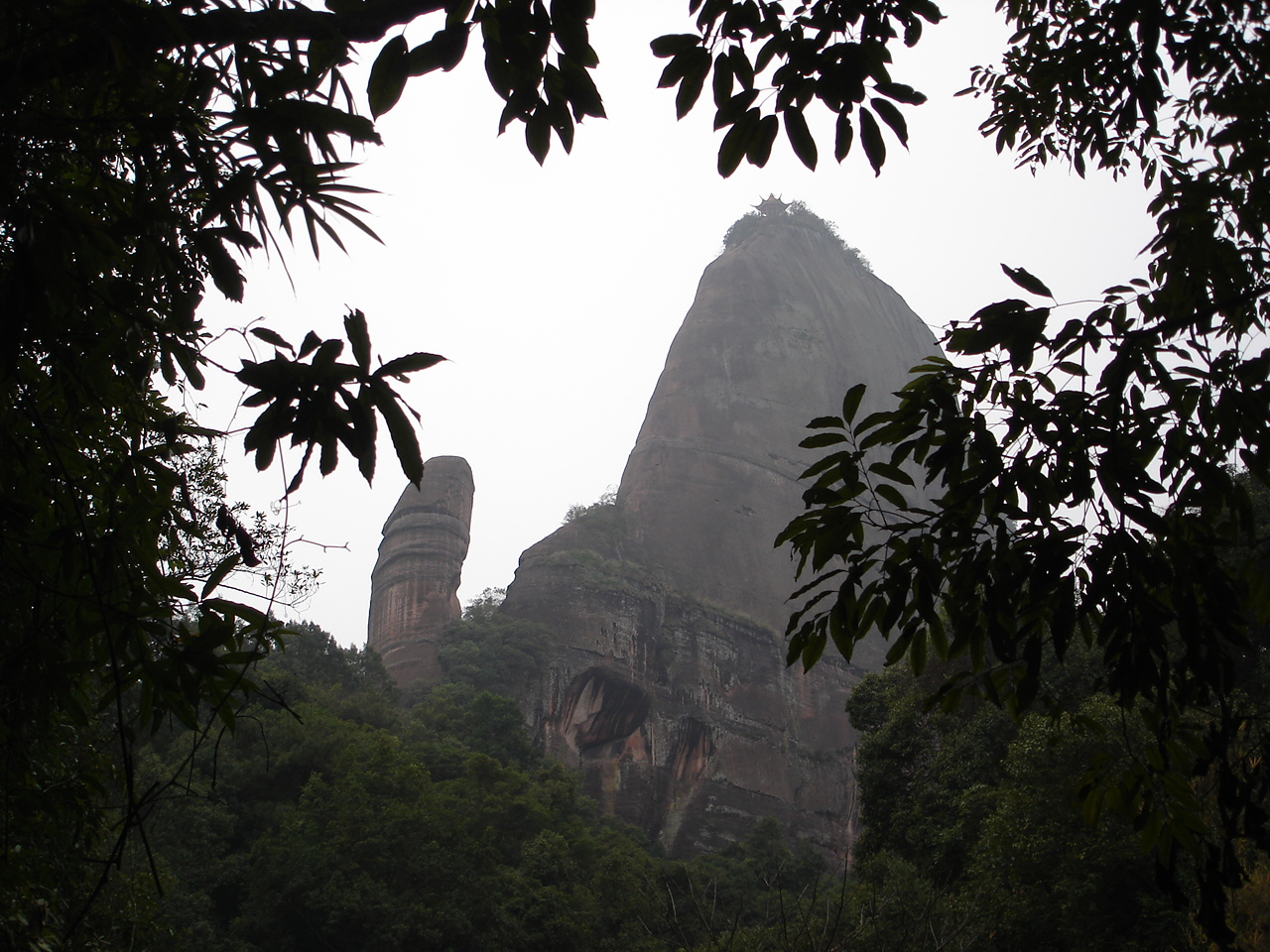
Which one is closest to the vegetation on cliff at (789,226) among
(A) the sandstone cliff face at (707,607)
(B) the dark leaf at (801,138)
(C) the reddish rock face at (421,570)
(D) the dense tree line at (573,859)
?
(A) the sandstone cliff face at (707,607)

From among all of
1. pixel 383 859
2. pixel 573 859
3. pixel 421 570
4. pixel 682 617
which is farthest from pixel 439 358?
pixel 682 617

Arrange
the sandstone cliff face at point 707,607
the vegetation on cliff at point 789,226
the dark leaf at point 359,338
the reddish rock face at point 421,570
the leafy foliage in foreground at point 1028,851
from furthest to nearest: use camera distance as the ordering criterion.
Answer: the vegetation on cliff at point 789,226 → the reddish rock face at point 421,570 → the sandstone cliff face at point 707,607 → the leafy foliage in foreground at point 1028,851 → the dark leaf at point 359,338

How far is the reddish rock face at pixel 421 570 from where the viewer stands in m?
35.4

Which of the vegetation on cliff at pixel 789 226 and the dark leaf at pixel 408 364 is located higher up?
the vegetation on cliff at pixel 789 226

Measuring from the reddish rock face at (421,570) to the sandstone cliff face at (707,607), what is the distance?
296 centimetres

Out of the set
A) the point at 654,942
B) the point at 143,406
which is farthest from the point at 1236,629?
the point at 654,942

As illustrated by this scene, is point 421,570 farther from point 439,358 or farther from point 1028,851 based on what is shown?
point 439,358

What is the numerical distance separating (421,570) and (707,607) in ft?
37.9

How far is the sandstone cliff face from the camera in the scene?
34.2m

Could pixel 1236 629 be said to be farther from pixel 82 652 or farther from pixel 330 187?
pixel 82 652

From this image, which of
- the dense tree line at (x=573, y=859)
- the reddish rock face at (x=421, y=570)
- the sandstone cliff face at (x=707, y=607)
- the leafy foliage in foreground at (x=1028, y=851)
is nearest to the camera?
the leafy foliage in foreground at (x=1028, y=851)

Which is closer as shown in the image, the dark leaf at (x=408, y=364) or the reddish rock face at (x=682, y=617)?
the dark leaf at (x=408, y=364)

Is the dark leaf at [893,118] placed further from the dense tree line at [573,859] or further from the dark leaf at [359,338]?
the dense tree line at [573,859]

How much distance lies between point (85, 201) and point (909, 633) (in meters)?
2.27
